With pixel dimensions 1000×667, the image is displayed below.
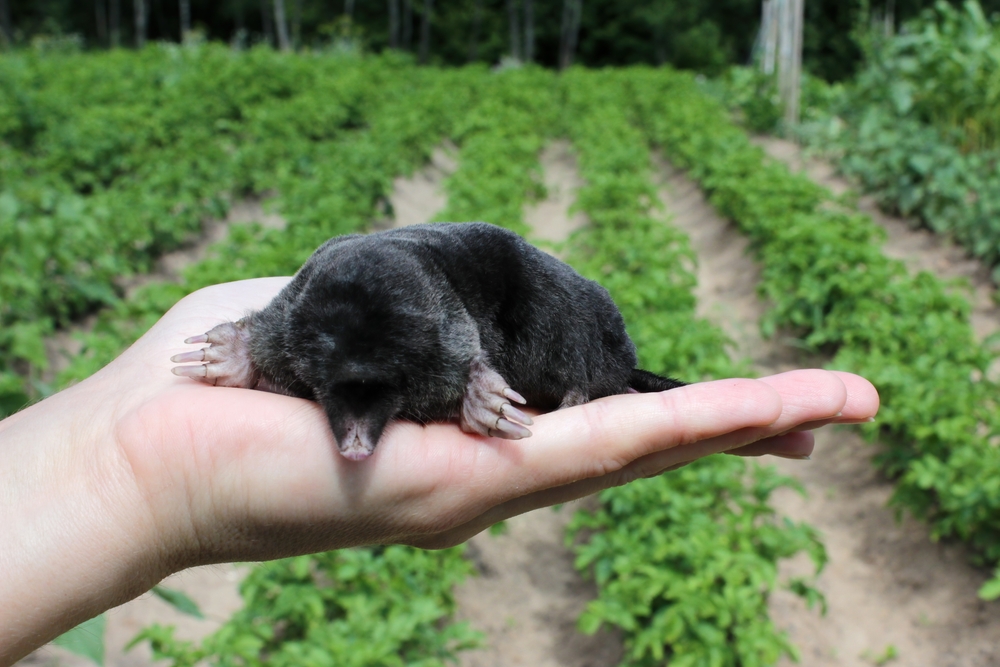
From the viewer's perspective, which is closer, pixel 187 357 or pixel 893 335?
pixel 187 357

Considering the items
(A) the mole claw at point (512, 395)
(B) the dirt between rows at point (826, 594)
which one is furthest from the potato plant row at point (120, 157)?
(A) the mole claw at point (512, 395)

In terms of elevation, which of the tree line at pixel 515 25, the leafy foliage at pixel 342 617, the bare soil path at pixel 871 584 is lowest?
the bare soil path at pixel 871 584

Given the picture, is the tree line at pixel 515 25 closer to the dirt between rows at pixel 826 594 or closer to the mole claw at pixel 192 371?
the dirt between rows at pixel 826 594

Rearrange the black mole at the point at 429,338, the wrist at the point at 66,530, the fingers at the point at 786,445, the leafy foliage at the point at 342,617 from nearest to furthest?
the wrist at the point at 66,530
the black mole at the point at 429,338
the fingers at the point at 786,445
the leafy foliage at the point at 342,617

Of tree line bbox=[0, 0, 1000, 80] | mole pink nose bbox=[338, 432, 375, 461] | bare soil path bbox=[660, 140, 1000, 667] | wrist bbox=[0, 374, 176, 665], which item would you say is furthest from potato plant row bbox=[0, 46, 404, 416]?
tree line bbox=[0, 0, 1000, 80]

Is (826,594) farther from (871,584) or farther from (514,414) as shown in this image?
(514,414)

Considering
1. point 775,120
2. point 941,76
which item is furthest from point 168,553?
point 775,120

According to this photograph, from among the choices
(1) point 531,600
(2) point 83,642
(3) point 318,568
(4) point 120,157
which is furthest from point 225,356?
(4) point 120,157
